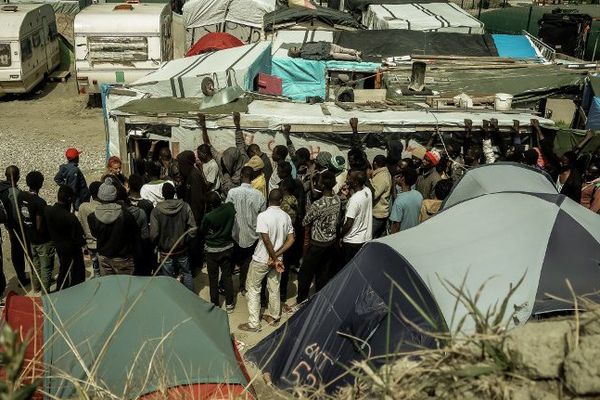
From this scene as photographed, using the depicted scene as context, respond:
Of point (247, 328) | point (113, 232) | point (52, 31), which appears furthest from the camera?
point (52, 31)

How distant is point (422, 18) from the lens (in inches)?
760

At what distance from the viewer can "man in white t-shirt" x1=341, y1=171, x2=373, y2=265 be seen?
7512mm

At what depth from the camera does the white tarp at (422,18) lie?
1848 cm

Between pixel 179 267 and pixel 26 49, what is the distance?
12.0 meters

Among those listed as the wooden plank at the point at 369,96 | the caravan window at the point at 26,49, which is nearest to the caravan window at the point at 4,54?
the caravan window at the point at 26,49

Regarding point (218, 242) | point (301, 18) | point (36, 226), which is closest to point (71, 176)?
point (36, 226)

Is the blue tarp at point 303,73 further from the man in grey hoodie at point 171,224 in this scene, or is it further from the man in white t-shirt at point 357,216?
the man in grey hoodie at point 171,224

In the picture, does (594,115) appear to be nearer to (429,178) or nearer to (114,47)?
(429,178)

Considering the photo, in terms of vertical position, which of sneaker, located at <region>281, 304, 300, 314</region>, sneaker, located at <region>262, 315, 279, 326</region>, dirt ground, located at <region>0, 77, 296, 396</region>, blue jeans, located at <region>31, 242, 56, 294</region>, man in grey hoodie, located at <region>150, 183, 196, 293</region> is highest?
man in grey hoodie, located at <region>150, 183, 196, 293</region>

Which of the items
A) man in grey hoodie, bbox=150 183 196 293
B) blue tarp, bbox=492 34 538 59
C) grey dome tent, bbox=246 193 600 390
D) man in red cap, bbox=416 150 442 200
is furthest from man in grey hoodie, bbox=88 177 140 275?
blue tarp, bbox=492 34 538 59

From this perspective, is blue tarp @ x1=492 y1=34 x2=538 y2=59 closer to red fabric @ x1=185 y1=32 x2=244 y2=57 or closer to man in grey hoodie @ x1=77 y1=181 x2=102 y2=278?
red fabric @ x1=185 y1=32 x2=244 y2=57

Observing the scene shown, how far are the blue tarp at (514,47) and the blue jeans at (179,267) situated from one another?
9.68 metres

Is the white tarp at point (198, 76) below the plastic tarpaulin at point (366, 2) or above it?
above

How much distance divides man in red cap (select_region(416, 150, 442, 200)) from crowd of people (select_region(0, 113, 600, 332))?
0.5 inches
